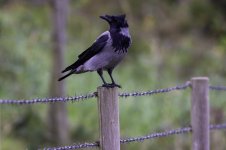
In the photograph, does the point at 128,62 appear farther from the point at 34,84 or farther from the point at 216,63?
the point at 34,84

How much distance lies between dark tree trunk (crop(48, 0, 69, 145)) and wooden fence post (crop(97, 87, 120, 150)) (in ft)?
16.8

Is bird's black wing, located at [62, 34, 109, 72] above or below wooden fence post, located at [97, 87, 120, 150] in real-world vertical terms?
A: above

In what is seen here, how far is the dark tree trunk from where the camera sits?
354 inches

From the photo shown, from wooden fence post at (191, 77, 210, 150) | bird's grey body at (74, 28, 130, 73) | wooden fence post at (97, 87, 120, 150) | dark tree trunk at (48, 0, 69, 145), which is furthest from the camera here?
dark tree trunk at (48, 0, 69, 145)

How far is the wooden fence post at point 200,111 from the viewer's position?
16.4 feet

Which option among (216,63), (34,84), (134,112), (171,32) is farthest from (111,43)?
(171,32)

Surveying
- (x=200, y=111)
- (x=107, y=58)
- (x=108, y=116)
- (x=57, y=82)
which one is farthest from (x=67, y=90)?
(x=108, y=116)

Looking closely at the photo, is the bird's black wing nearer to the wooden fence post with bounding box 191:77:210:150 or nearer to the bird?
the bird

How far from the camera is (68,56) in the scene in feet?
47.8

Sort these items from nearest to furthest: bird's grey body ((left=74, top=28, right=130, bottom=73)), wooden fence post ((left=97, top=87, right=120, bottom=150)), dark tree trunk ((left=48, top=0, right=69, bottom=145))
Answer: wooden fence post ((left=97, top=87, right=120, bottom=150)) < bird's grey body ((left=74, top=28, right=130, bottom=73)) < dark tree trunk ((left=48, top=0, right=69, bottom=145))

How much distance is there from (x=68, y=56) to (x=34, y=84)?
180 inches

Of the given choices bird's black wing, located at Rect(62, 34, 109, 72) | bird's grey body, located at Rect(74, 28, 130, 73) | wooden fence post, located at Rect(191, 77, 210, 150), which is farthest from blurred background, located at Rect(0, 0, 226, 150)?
bird's grey body, located at Rect(74, 28, 130, 73)

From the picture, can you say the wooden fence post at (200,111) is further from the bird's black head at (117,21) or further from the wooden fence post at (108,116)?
the wooden fence post at (108,116)

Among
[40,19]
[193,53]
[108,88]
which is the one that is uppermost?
[40,19]
